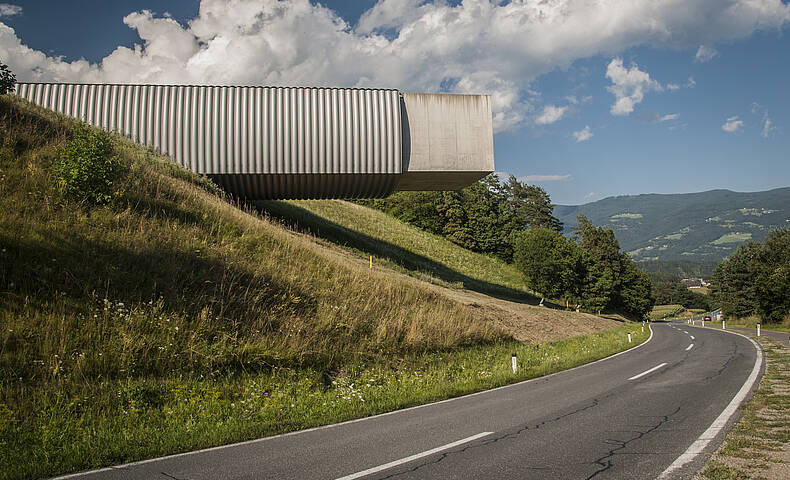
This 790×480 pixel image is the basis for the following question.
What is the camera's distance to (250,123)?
24000mm

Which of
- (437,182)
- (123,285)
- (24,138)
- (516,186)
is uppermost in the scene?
(516,186)

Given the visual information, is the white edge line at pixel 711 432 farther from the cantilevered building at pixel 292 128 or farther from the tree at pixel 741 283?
the tree at pixel 741 283

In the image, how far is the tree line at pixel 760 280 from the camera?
4038cm

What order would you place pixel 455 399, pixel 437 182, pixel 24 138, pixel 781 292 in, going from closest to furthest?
pixel 455 399 < pixel 24 138 < pixel 437 182 < pixel 781 292

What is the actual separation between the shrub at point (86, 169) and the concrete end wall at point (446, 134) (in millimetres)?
15171

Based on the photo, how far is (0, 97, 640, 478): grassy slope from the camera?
669cm

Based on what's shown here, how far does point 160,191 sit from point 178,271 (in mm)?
5816

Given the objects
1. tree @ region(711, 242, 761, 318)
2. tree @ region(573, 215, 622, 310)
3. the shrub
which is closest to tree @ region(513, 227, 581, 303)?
tree @ region(573, 215, 622, 310)

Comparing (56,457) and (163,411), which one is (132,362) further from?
(56,457)

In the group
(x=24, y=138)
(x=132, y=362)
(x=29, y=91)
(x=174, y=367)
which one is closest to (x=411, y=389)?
(x=174, y=367)

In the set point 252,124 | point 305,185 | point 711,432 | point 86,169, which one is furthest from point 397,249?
point 711,432

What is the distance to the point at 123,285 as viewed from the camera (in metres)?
9.54

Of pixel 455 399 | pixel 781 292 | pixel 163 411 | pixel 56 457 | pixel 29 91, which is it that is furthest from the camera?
pixel 781 292

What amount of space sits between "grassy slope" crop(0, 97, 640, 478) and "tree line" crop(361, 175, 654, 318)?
120ft
